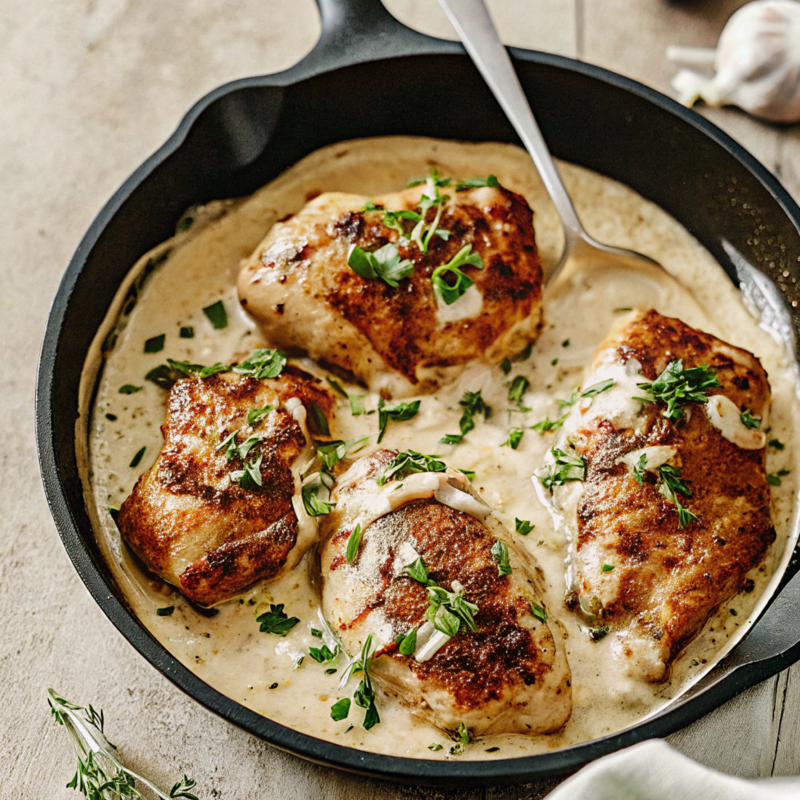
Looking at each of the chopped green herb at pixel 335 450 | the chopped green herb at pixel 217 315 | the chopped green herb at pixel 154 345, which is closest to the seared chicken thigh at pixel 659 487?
the chopped green herb at pixel 335 450

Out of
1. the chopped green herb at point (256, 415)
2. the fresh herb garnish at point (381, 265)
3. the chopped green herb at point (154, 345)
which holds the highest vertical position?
the fresh herb garnish at point (381, 265)

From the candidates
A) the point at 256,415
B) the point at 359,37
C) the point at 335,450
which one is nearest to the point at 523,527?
the point at 335,450

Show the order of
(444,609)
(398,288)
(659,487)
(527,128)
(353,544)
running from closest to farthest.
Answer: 1. (444,609)
2. (353,544)
3. (659,487)
4. (398,288)
5. (527,128)

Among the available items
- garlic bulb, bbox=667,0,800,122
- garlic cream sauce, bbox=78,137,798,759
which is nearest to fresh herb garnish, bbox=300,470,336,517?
garlic cream sauce, bbox=78,137,798,759

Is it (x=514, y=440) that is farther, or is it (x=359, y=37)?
(x=359, y=37)

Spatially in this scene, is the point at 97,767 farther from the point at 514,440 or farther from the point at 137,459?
the point at 514,440

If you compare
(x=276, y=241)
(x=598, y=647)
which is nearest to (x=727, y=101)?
(x=276, y=241)

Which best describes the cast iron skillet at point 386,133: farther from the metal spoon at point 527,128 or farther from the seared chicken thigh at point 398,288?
the seared chicken thigh at point 398,288
